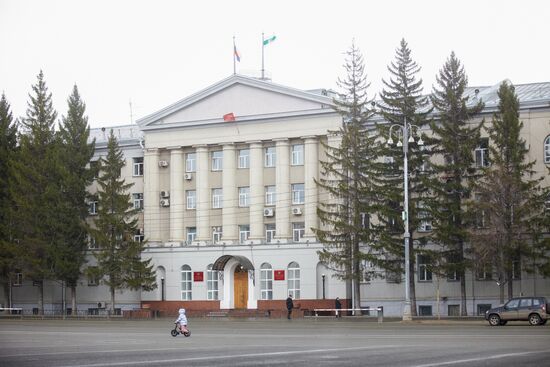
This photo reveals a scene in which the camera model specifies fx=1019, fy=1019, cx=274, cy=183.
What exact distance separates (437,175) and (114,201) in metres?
23.6

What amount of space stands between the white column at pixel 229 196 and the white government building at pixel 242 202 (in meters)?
0.07

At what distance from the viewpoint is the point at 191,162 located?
254 ft

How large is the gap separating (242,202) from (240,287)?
20.4 ft

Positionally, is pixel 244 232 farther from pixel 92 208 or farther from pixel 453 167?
pixel 453 167

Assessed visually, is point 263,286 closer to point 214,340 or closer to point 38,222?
point 38,222

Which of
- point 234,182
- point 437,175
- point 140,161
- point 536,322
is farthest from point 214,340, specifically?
point 140,161

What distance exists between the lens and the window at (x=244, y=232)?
74562 millimetres

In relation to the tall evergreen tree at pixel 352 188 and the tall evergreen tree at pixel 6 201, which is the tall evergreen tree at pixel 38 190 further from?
the tall evergreen tree at pixel 352 188

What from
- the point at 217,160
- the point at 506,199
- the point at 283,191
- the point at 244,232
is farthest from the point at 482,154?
the point at 217,160

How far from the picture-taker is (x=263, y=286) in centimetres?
7319

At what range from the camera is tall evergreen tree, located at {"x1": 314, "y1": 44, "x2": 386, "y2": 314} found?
6506 centimetres

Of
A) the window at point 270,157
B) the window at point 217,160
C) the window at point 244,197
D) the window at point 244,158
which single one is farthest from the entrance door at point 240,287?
the window at point 270,157

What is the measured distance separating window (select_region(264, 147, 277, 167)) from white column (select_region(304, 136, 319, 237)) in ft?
9.63

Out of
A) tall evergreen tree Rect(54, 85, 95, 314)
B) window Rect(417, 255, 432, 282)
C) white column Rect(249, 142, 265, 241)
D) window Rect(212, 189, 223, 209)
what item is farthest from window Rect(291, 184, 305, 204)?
tall evergreen tree Rect(54, 85, 95, 314)
